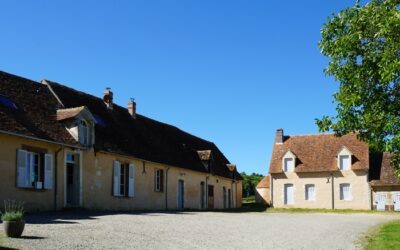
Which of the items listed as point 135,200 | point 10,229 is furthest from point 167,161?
point 10,229

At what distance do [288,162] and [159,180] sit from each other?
1536cm

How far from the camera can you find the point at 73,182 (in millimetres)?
23547

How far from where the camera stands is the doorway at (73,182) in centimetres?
2344

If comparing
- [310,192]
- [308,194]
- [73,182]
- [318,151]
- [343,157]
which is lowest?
[308,194]

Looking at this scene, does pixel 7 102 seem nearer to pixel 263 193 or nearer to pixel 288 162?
pixel 288 162

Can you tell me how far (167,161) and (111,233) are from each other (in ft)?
61.0

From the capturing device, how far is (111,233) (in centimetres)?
1334

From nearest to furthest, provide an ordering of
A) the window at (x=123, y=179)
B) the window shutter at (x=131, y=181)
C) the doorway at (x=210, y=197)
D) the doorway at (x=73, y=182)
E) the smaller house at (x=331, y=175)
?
the doorway at (x=73, y=182) → the window at (x=123, y=179) → the window shutter at (x=131, y=181) → the doorway at (x=210, y=197) → the smaller house at (x=331, y=175)

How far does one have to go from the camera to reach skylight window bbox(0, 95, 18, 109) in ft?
67.2

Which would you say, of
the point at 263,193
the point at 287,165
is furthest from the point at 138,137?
the point at 263,193

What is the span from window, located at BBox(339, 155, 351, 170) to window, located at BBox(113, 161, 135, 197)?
64.6ft

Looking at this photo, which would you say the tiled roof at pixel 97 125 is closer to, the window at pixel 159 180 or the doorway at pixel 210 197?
the window at pixel 159 180

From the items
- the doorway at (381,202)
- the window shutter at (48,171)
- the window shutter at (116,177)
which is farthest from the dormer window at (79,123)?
the doorway at (381,202)

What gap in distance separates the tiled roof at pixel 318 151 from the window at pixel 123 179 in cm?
1825
